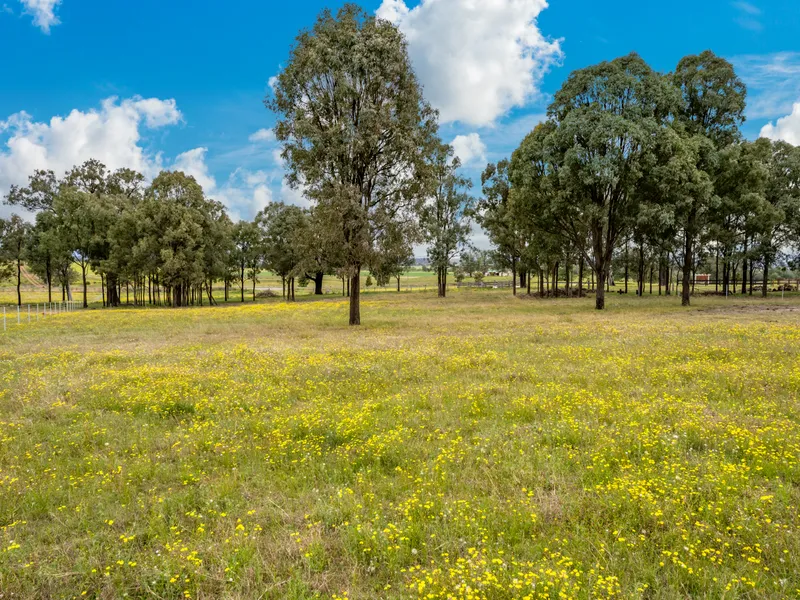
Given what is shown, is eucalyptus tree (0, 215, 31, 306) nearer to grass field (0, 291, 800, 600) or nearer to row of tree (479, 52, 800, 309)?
grass field (0, 291, 800, 600)

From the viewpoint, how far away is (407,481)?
6953 millimetres

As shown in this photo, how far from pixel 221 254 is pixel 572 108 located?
54.5 meters

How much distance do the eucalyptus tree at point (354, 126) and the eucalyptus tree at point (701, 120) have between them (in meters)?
21.9

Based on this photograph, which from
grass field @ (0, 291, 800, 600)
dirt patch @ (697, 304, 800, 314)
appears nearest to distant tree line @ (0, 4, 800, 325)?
dirt patch @ (697, 304, 800, 314)

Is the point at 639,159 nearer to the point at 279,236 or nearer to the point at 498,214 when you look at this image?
the point at 498,214

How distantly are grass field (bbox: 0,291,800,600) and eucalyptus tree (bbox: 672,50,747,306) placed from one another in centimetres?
2474

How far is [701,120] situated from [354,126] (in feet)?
107

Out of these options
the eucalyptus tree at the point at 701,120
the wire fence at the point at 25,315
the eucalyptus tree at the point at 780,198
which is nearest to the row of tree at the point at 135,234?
the wire fence at the point at 25,315

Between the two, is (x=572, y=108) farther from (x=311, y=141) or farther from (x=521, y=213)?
(x=311, y=141)

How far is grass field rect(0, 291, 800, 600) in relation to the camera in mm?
4820

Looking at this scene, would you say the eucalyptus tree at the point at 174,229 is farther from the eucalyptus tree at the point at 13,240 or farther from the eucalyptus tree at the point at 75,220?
the eucalyptus tree at the point at 13,240

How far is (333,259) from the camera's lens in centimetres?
2916

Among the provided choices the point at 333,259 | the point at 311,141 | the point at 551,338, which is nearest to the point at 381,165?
the point at 311,141

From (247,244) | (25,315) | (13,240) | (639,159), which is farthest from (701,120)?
(13,240)
